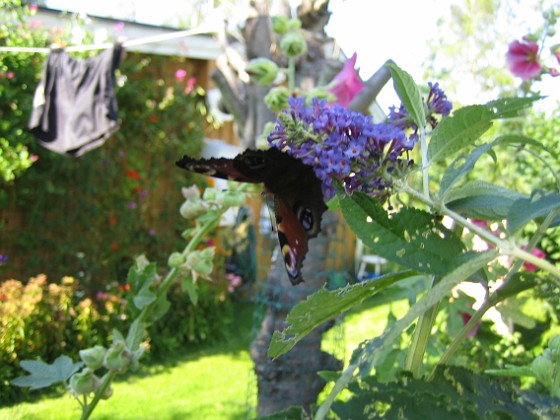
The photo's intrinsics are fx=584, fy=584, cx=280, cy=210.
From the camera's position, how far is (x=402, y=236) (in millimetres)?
447

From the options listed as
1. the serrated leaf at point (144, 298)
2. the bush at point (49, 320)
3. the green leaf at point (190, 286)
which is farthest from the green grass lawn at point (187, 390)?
the serrated leaf at point (144, 298)

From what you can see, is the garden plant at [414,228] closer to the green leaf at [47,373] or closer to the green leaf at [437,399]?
the green leaf at [437,399]

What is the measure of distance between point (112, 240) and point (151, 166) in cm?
85

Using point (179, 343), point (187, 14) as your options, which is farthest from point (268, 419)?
point (187, 14)

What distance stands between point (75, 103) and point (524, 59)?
332 centimetres

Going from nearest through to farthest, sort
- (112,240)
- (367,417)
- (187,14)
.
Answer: (367,417) → (112,240) → (187,14)

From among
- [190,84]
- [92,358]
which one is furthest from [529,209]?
[190,84]

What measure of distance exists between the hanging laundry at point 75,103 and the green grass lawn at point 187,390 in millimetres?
1724

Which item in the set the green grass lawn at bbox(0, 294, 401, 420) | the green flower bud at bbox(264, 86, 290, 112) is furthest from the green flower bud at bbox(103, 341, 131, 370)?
the green grass lawn at bbox(0, 294, 401, 420)

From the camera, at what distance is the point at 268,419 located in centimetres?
48

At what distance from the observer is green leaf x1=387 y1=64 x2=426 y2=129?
0.50 metres

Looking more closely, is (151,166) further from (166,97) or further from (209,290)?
(209,290)

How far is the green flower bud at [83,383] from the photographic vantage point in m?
0.95

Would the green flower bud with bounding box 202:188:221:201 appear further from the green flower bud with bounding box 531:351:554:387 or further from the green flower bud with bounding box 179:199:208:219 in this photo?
the green flower bud with bounding box 531:351:554:387
